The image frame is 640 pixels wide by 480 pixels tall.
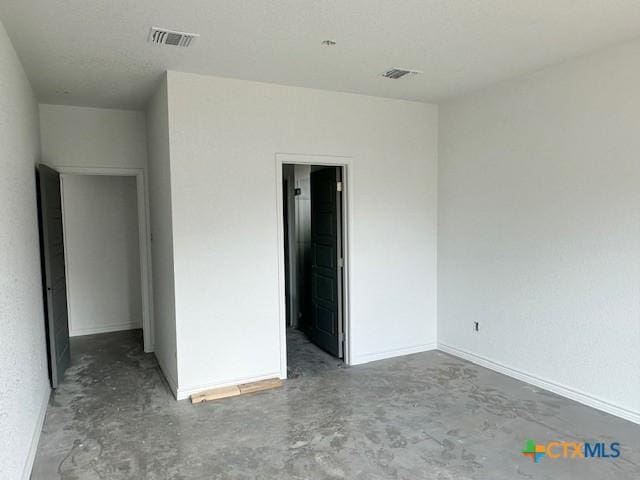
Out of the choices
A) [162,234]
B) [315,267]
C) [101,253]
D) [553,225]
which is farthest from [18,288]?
[553,225]

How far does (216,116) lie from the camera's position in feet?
12.4

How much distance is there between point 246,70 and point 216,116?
1.55 feet

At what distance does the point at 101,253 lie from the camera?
236 inches

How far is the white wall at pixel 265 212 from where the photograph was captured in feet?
12.3

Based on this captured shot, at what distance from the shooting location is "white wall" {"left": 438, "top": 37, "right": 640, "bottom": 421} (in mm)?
3242

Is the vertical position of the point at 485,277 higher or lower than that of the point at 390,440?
higher

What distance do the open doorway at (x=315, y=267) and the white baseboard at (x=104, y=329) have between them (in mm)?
2196

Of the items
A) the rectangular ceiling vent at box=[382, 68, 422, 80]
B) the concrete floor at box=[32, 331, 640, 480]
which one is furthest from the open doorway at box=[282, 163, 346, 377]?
the rectangular ceiling vent at box=[382, 68, 422, 80]

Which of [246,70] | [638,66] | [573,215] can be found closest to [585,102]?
[638,66]

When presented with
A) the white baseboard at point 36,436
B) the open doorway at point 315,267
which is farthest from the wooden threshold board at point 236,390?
the white baseboard at point 36,436

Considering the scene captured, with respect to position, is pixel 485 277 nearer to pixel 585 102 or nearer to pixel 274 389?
pixel 585 102

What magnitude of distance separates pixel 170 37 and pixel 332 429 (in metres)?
2.93

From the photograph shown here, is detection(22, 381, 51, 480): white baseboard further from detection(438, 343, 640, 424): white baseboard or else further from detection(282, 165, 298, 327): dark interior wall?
detection(438, 343, 640, 424): white baseboard

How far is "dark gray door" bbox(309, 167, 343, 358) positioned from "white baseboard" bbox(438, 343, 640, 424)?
1.31 metres
